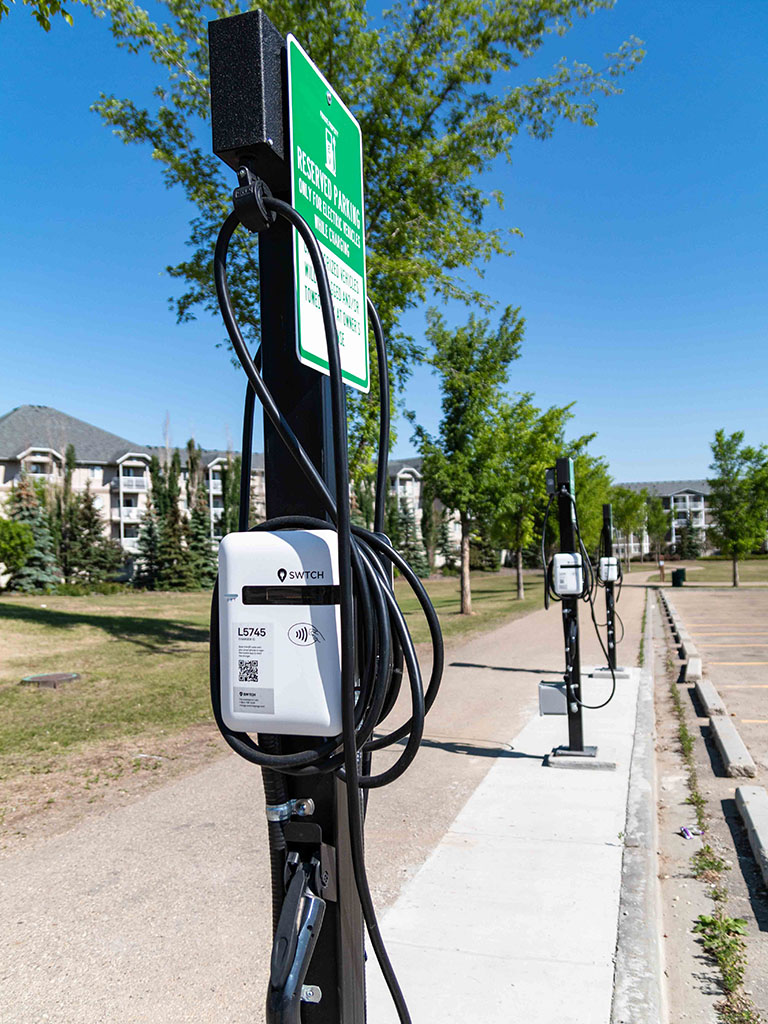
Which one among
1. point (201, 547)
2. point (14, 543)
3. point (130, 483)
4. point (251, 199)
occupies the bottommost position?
point (201, 547)

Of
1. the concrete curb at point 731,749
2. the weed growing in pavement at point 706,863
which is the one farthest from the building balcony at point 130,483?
the weed growing in pavement at point 706,863

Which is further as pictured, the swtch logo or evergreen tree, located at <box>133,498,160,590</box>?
evergreen tree, located at <box>133,498,160,590</box>

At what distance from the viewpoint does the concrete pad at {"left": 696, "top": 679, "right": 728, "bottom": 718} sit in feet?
27.5

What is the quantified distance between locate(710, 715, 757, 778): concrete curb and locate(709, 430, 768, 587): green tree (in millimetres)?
30351

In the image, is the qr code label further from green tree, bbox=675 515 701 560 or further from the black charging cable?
green tree, bbox=675 515 701 560

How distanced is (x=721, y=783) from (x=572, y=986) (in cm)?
362

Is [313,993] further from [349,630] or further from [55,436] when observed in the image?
[55,436]

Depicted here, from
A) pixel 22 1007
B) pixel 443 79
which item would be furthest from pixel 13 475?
pixel 22 1007

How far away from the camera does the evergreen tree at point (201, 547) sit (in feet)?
139

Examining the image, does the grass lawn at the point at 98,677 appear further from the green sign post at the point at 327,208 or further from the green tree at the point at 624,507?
Result: the green tree at the point at 624,507

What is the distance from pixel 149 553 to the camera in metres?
41.9

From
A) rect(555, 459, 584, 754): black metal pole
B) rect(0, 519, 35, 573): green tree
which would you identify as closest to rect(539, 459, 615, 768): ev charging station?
rect(555, 459, 584, 754): black metal pole

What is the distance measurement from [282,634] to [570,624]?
17.5 feet

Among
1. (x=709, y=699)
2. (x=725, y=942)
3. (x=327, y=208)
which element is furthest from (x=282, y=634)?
(x=709, y=699)
